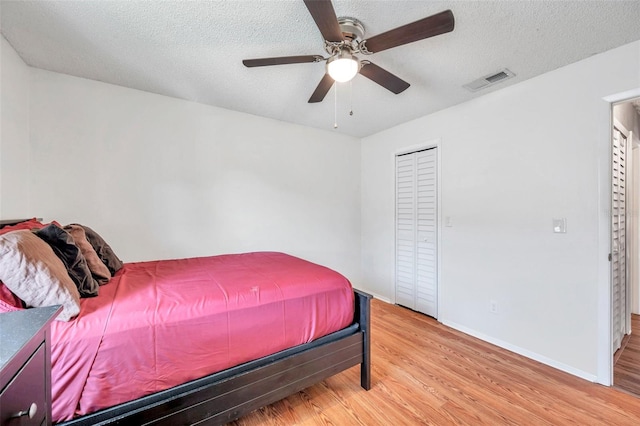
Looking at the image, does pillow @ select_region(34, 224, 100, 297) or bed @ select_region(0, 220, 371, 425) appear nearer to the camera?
bed @ select_region(0, 220, 371, 425)

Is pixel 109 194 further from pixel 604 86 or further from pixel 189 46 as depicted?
pixel 604 86

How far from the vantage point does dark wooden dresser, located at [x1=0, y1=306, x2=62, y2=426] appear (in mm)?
639

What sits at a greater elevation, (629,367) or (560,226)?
(560,226)

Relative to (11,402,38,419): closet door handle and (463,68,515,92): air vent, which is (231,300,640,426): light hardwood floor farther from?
(463,68,515,92): air vent

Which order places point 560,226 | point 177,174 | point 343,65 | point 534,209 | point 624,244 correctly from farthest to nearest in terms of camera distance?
point 177,174 < point 624,244 < point 534,209 < point 560,226 < point 343,65

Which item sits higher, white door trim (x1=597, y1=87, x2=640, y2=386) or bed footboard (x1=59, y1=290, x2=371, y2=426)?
white door trim (x1=597, y1=87, x2=640, y2=386)

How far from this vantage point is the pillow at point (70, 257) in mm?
1415

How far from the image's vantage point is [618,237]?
7.52 ft

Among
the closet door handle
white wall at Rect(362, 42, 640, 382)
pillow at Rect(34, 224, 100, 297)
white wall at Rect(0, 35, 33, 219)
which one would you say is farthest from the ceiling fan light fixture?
white wall at Rect(0, 35, 33, 219)

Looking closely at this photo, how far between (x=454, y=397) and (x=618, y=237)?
1958 mm

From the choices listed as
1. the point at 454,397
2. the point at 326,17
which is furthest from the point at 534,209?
the point at 326,17

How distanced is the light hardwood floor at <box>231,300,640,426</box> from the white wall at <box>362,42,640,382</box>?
0.89 ft

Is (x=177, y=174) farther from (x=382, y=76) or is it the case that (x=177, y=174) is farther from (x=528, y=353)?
(x=528, y=353)

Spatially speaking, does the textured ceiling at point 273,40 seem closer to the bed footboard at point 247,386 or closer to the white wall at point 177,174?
the white wall at point 177,174
